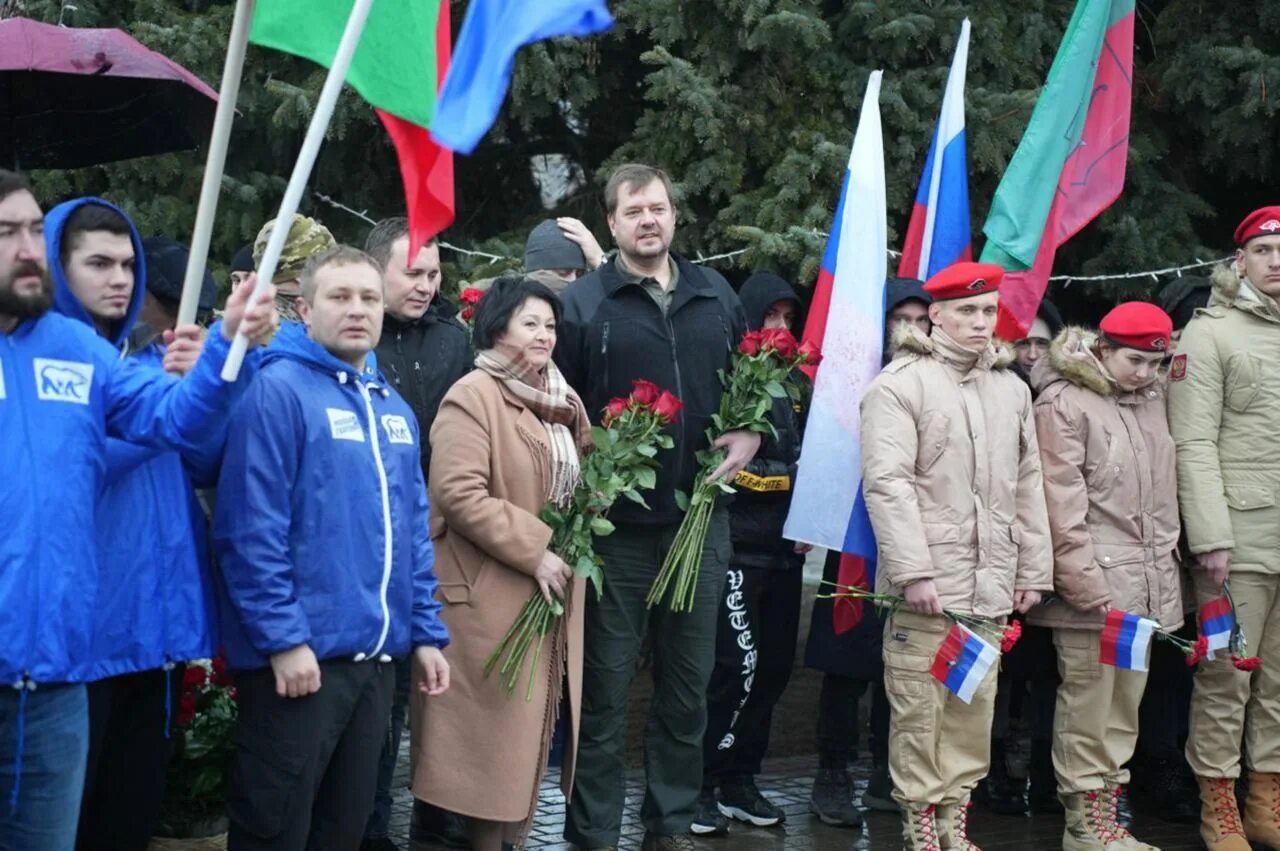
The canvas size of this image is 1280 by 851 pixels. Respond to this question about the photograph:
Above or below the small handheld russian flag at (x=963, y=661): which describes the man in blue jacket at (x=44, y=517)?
above

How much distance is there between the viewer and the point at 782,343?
660 centimetres

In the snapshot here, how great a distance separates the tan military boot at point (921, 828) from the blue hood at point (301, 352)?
2.90 metres

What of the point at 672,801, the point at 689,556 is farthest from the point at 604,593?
the point at 672,801

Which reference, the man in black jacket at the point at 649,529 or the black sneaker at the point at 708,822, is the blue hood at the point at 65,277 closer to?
the man in black jacket at the point at 649,529

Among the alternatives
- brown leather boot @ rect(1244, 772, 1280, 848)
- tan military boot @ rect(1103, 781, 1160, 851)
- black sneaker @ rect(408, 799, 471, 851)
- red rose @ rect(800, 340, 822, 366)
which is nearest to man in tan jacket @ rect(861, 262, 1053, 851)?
red rose @ rect(800, 340, 822, 366)

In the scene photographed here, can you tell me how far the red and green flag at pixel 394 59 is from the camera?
445cm

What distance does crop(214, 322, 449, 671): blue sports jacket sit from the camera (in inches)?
191

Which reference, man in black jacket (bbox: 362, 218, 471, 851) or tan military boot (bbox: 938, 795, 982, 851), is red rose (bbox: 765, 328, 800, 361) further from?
tan military boot (bbox: 938, 795, 982, 851)

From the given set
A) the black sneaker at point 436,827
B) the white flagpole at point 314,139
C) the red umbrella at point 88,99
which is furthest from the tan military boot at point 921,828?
the red umbrella at point 88,99

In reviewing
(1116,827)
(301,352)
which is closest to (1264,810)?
(1116,827)

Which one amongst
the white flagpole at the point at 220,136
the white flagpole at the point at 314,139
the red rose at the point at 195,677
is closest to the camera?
the white flagpole at the point at 314,139

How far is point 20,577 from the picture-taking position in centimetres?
402

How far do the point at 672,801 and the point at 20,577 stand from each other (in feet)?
10.4

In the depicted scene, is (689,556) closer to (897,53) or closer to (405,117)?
(405,117)
